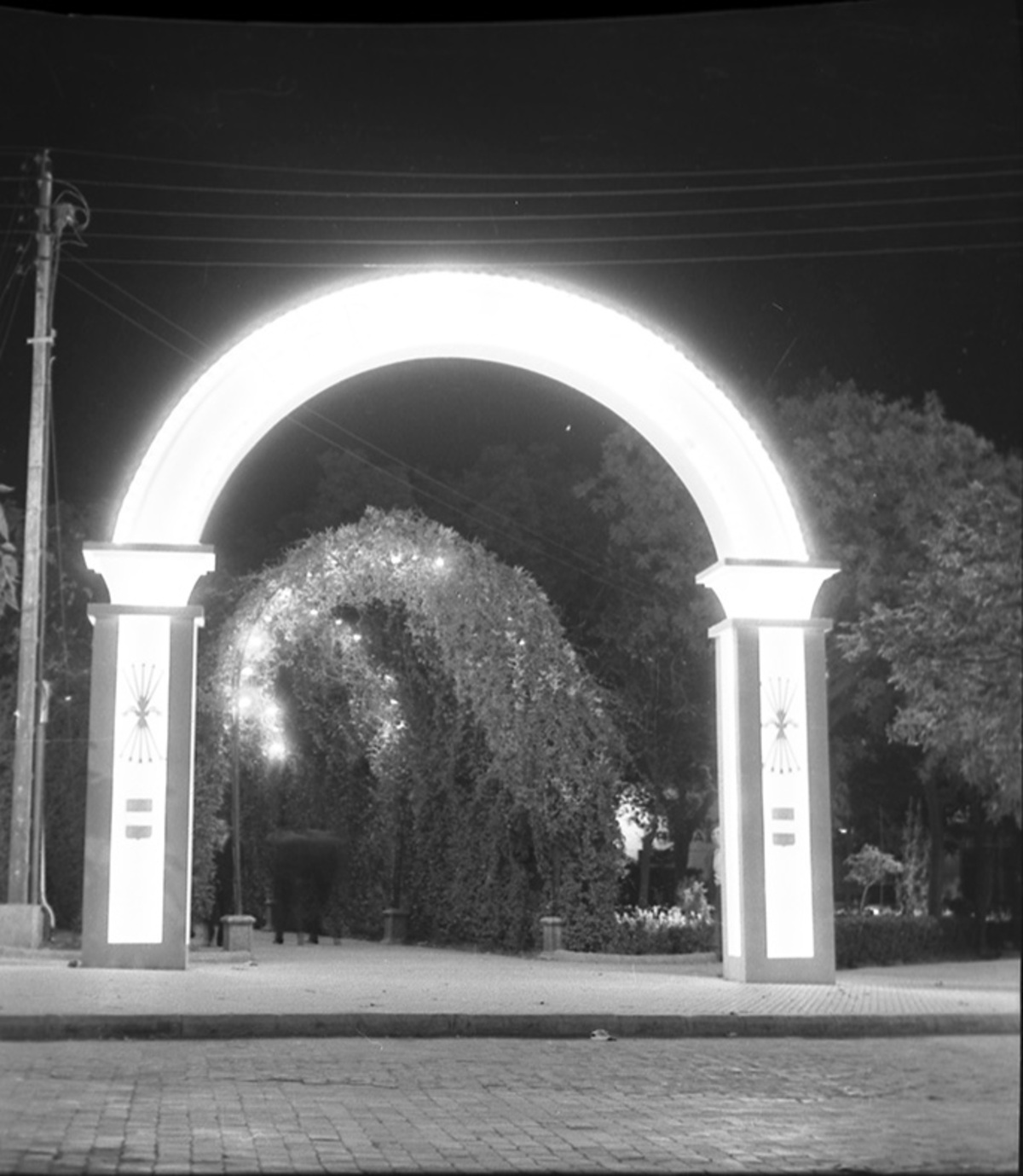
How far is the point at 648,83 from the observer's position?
4.69 meters

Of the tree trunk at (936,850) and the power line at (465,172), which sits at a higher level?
the power line at (465,172)

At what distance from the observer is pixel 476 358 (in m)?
9.62

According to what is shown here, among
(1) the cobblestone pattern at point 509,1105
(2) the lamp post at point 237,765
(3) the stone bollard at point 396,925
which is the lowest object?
(1) the cobblestone pattern at point 509,1105

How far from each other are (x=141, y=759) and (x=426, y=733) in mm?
1611

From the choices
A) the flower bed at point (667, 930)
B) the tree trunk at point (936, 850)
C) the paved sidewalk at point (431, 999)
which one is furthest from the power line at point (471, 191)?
the flower bed at point (667, 930)

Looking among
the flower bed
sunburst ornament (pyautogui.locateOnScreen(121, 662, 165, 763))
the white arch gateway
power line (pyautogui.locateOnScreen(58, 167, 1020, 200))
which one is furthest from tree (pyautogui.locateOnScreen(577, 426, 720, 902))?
power line (pyautogui.locateOnScreen(58, 167, 1020, 200))

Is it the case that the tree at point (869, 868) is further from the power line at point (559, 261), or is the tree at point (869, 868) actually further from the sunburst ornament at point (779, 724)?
the power line at point (559, 261)

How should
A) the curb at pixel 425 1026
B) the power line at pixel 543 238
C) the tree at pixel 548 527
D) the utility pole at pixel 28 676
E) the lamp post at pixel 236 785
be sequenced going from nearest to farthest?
the power line at pixel 543 238 < the curb at pixel 425 1026 < the utility pole at pixel 28 676 < the lamp post at pixel 236 785 < the tree at pixel 548 527

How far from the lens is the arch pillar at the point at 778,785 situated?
8.98 metres

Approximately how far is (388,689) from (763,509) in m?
2.49

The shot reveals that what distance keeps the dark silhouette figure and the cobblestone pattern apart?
2.39 m

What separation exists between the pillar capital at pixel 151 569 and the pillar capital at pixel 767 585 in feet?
9.31

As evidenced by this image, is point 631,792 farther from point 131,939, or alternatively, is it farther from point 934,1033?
point 934,1033

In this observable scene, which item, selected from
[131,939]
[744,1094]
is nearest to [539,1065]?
[744,1094]
